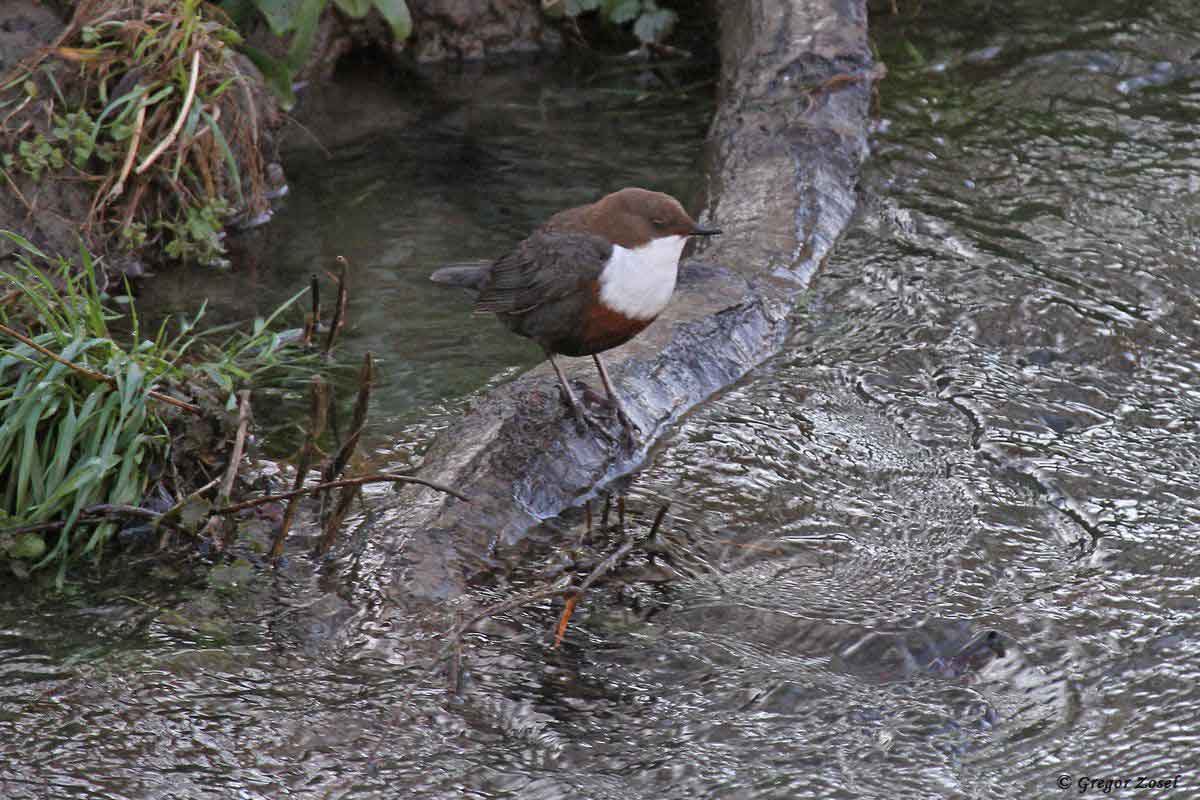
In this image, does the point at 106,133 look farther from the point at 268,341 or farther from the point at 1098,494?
the point at 1098,494

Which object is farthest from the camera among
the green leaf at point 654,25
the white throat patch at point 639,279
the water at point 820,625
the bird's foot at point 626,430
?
the green leaf at point 654,25

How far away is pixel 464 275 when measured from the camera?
436 cm

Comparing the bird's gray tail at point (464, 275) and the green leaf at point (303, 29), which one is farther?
the green leaf at point (303, 29)

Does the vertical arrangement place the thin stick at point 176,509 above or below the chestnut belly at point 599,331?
below

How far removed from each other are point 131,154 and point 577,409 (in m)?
2.51

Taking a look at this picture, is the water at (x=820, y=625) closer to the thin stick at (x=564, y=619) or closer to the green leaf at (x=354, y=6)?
the thin stick at (x=564, y=619)

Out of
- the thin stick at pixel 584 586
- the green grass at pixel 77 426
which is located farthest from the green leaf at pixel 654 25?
the thin stick at pixel 584 586

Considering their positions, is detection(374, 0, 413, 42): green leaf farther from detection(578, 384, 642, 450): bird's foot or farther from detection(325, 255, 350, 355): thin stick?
detection(578, 384, 642, 450): bird's foot

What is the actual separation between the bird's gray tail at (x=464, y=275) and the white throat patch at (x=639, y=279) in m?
0.57

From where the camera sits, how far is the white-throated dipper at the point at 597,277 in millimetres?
3861

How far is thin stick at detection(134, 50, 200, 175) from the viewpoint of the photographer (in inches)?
214

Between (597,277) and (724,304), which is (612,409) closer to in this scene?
(597,277)

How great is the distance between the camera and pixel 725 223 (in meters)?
5.44

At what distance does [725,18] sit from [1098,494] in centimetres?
399
